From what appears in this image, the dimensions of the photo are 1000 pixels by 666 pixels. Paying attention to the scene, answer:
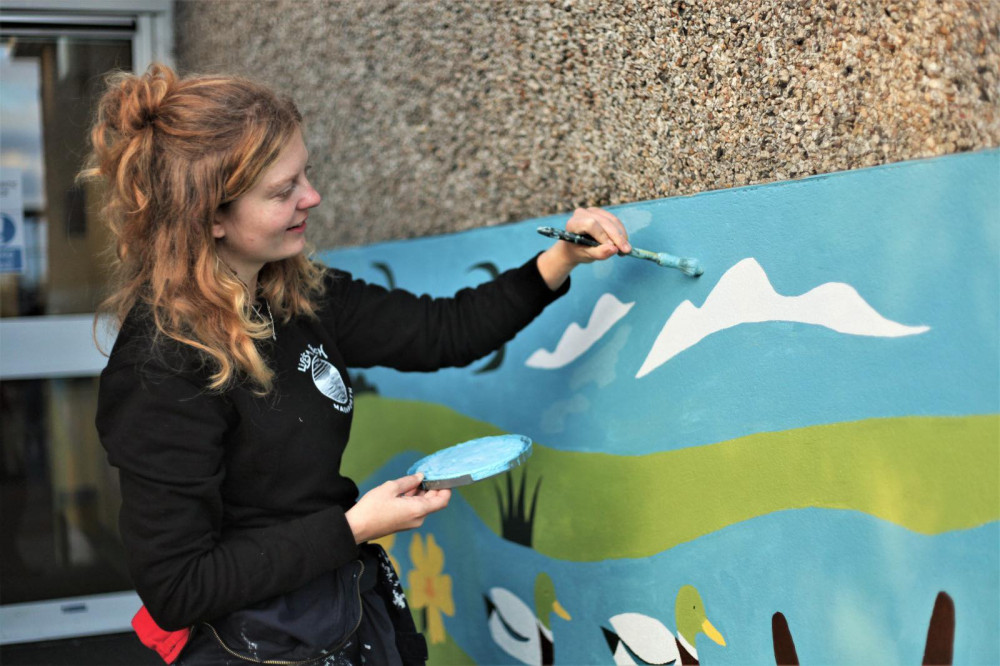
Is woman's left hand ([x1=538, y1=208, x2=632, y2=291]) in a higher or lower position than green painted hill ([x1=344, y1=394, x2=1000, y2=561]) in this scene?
higher

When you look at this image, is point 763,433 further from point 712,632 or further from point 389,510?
point 389,510

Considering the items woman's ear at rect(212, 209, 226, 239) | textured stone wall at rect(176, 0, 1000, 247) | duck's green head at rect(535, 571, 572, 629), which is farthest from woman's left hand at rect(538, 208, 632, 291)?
duck's green head at rect(535, 571, 572, 629)

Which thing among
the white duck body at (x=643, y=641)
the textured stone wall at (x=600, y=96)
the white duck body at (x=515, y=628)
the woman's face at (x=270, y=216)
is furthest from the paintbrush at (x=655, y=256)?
the white duck body at (x=515, y=628)

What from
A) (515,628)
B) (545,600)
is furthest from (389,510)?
(515,628)

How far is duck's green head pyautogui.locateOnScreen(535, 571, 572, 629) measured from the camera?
7.50 feet

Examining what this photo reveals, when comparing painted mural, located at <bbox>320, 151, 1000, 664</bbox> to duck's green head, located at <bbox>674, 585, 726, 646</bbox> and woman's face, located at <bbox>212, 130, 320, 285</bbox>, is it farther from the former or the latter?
woman's face, located at <bbox>212, 130, 320, 285</bbox>

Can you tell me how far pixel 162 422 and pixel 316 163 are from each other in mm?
1975

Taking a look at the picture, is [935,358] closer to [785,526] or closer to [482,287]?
[785,526]

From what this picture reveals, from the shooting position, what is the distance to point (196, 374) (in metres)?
1.64

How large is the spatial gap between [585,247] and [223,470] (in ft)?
2.52

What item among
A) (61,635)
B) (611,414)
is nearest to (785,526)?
(611,414)

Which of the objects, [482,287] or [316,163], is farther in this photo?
[316,163]

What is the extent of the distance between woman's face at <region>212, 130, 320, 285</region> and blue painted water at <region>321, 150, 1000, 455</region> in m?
0.63

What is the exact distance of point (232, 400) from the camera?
65.9 inches
